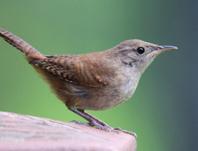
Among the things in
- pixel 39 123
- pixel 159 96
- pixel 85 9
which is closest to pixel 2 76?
pixel 85 9

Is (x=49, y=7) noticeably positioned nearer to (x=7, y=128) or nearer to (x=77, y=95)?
(x=77, y=95)

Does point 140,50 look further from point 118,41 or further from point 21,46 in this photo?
point 118,41

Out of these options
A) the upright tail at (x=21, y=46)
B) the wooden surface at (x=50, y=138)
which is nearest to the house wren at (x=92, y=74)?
the upright tail at (x=21, y=46)

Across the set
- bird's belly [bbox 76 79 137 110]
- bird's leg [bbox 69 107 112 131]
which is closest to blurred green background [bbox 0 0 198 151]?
bird's leg [bbox 69 107 112 131]

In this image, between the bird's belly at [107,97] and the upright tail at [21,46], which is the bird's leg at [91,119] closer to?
the bird's belly at [107,97]

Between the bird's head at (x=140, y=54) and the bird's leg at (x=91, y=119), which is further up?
the bird's head at (x=140, y=54)

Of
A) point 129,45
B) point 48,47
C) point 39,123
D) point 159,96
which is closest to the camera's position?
point 39,123

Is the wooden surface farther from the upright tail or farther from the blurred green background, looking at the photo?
the blurred green background
